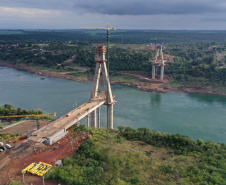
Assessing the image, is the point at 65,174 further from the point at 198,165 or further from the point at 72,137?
the point at 198,165

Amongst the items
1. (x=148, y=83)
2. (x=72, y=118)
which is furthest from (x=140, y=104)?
(x=72, y=118)

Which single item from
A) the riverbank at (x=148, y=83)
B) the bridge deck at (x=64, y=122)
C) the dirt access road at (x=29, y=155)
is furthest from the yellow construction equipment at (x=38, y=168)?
the riverbank at (x=148, y=83)

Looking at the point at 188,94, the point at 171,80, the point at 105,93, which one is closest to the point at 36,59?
the point at 171,80

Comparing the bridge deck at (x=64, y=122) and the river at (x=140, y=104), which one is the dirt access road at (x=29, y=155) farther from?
the river at (x=140, y=104)

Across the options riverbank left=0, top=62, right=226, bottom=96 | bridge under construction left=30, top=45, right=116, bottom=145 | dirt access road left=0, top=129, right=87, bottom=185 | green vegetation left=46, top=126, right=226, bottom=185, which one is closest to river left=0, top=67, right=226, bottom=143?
riverbank left=0, top=62, right=226, bottom=96

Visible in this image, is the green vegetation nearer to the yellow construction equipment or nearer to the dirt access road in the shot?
the yellow construction equipment

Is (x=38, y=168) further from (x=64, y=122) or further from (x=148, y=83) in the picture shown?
(x=148, y=83)
